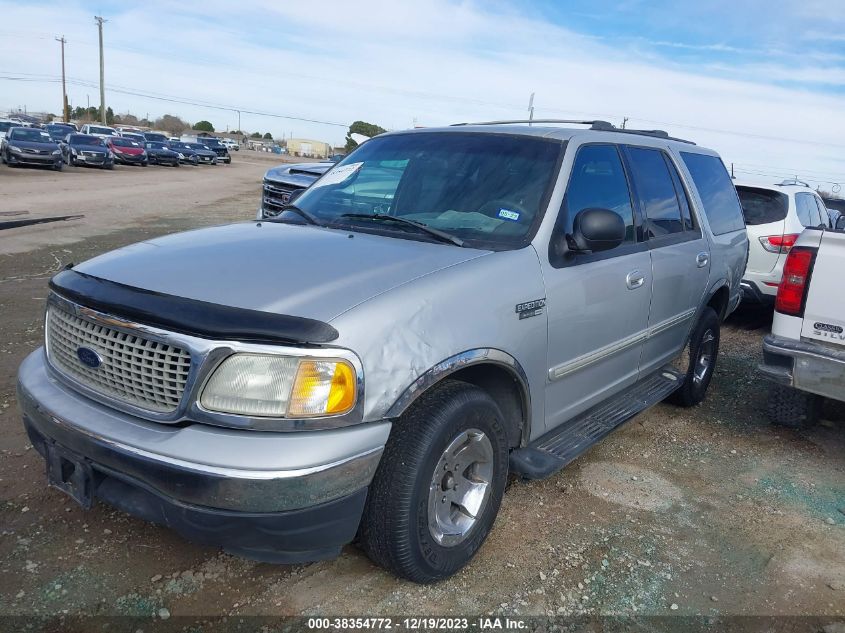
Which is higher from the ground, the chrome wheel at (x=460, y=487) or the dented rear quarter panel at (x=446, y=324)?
the dented rear quarter panel at (x=446, y=324)

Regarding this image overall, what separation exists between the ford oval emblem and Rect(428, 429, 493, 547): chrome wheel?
1.33 m

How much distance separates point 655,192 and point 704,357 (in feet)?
5.38

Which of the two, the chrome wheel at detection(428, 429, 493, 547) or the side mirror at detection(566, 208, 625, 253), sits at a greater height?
the side mirror at detection(566, 208, 625, 253)

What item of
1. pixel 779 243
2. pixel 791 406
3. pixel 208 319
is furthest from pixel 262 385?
pixel 779 243

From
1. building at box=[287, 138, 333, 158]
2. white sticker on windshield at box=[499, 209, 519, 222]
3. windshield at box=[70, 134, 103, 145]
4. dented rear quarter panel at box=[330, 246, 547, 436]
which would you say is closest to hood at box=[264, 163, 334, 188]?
white sticker on windshield at box=[499, 209, 519, 222]

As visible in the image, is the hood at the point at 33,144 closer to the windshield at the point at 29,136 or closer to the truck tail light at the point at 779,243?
the windshield at the point at 29,136

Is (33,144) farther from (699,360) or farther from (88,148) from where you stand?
(699,360)

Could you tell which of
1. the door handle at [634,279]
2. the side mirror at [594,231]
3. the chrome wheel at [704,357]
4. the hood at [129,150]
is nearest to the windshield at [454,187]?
the side mirror at [594,231]

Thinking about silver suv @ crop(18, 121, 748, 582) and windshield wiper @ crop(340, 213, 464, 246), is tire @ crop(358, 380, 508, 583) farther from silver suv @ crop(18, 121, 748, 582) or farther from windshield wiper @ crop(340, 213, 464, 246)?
windshield wiper @ crop(340, 213, 464, 246)

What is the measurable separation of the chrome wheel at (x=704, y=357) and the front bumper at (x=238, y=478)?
355 cm

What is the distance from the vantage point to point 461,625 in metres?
2.69

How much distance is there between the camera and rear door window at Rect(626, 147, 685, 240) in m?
4.20

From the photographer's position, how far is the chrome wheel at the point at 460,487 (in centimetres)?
277

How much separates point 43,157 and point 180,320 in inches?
1128
